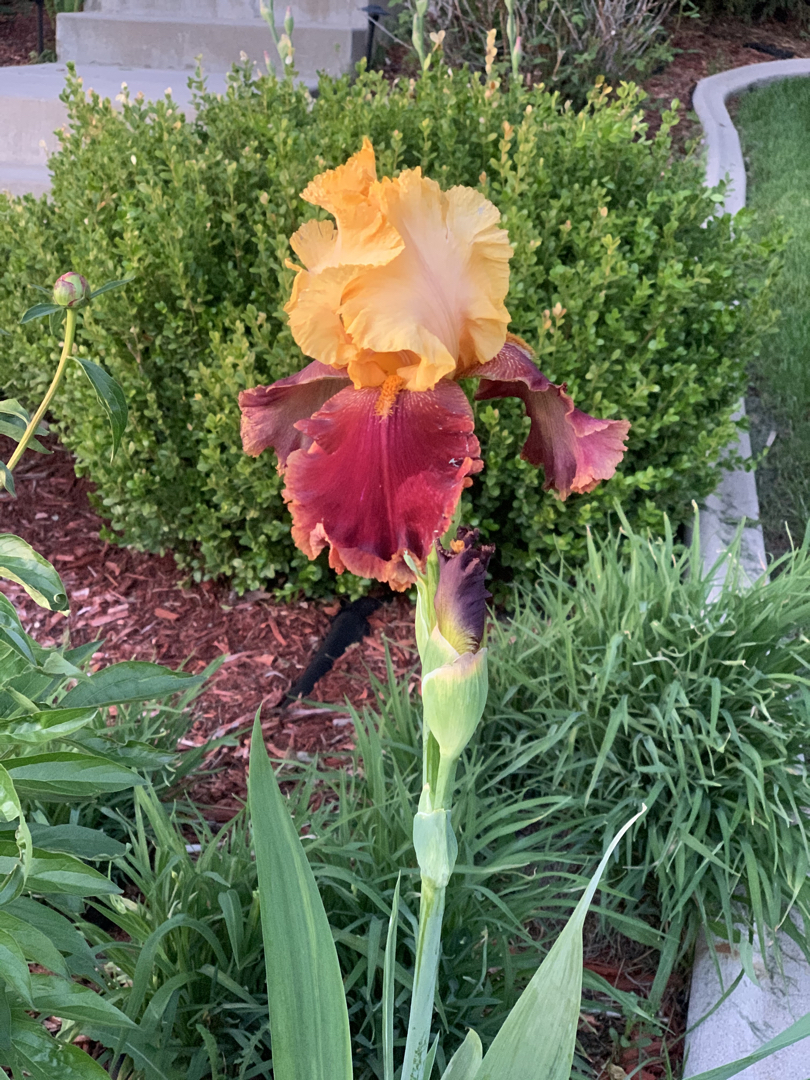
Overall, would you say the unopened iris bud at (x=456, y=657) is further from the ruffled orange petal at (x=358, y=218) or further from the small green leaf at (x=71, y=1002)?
the small green leaf at (x=71, y=1002)

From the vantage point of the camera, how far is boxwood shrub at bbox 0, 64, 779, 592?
2.29 metres

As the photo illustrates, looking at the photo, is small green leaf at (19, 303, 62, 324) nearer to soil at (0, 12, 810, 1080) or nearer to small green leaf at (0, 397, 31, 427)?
small green leaf at (0, 397, 31, 427)

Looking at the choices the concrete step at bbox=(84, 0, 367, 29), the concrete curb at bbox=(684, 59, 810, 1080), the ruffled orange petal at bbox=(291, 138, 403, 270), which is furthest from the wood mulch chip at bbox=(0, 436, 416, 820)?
the concrete step at bbox=(84, 0, 367, 29)

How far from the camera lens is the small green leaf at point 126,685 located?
1.12 meters

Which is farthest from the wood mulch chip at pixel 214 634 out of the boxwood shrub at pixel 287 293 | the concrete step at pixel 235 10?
the concrete step at pixel 235 10

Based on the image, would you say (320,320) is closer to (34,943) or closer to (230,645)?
(34,943)

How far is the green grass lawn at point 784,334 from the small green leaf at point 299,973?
214cm

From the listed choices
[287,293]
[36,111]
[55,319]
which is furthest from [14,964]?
[36,111]

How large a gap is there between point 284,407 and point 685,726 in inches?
40.6

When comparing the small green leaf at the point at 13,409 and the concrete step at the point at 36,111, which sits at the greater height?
the small green leaf at the point at 13,409

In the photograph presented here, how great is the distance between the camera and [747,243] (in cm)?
254

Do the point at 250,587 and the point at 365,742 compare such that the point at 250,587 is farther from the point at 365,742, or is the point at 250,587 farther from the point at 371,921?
the point at 371,921

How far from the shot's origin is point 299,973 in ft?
3.00

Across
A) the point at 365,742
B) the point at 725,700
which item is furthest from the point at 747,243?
the point at 365,742
